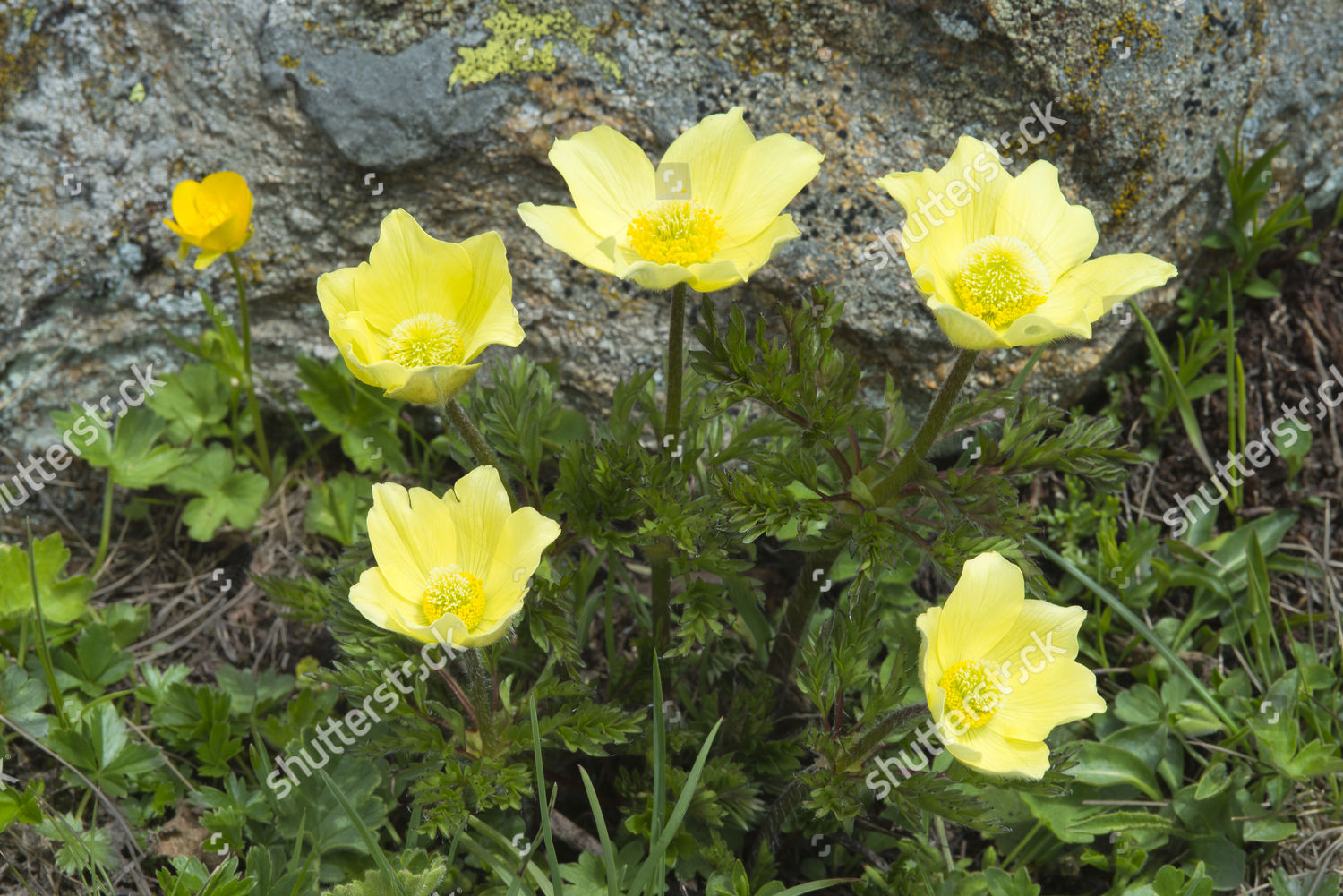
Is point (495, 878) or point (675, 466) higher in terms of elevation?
point (675, 466)

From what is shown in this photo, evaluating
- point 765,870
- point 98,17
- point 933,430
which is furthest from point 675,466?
point 98,17

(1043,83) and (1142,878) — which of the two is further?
(1043,83)

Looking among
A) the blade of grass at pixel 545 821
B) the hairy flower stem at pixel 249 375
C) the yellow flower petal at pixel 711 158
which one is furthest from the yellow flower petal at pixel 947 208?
the hairy flower stem at pixel 249 375

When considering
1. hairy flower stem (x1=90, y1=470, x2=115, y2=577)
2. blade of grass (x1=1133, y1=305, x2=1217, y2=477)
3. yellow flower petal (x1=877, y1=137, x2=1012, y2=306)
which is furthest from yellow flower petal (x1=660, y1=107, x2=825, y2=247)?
hairy flower stem (x1=90, y1=470, x2=115, y2=577)

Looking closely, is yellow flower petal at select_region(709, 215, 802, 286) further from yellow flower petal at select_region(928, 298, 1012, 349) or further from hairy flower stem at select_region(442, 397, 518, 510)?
hairy flower stem at select_region(442, 397, 518, 510)

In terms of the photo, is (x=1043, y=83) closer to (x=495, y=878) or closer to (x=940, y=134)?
(x=940, y=134)

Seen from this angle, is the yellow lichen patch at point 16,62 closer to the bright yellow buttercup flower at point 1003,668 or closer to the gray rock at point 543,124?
the gray rock at point 543,124

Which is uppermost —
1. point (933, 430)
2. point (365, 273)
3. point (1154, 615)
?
point (365, 273)
